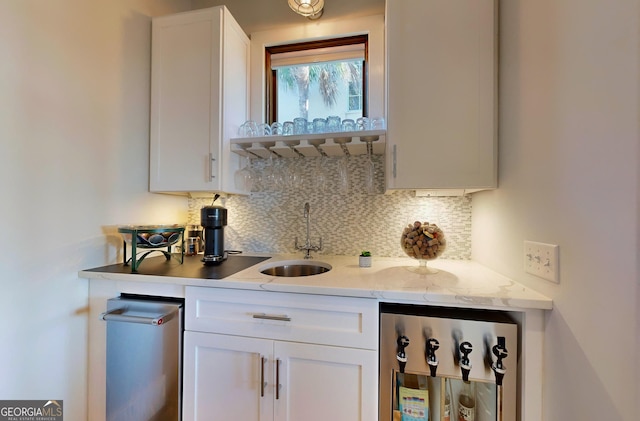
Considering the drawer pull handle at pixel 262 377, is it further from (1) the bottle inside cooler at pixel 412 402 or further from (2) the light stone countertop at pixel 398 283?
(1) the bottle inside cooler at pixel 412 402

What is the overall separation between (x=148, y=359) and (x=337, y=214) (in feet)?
3.90

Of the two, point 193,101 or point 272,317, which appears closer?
point 272,317

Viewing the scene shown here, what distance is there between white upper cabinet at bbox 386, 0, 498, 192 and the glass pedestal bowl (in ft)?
0.69

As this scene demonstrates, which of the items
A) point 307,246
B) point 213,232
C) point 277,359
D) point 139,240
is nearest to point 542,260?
point 277,359

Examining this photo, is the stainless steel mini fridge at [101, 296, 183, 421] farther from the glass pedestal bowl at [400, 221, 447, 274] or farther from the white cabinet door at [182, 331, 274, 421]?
the glass pedestal bowl at [400, 221, 447, 274]

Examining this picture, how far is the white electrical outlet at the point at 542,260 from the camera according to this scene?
0.78 meters

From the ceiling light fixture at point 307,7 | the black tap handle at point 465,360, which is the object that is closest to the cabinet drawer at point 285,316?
the black tap handle at point 465,360

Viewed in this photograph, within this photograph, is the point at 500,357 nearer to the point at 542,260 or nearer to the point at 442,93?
the point at 542,260

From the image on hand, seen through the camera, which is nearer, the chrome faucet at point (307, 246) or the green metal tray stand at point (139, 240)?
the green metal tray stand at point (139, 240)

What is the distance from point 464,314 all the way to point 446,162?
25.3 inches

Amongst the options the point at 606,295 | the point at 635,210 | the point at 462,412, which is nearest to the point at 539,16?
the point at 635,210

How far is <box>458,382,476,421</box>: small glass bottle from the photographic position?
37.7 inches

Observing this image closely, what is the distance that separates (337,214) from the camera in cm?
164

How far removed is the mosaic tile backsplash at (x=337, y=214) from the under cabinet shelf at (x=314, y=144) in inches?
4.2
